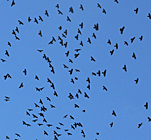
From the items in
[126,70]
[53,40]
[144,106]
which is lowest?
[144,106]

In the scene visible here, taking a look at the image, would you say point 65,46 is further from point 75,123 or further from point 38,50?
point 75,123

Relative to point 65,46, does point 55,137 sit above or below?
below

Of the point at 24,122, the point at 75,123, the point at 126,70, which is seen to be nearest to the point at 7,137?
the point at 24,122

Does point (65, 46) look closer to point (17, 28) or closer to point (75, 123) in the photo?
point (17, 28)

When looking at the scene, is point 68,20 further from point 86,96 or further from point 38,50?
point 86,96

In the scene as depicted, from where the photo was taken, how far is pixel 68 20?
1496 inches

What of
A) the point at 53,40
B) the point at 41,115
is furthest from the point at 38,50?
the point at 41,115

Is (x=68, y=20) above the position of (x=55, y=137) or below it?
above

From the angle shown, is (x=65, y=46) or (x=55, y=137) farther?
(x=55, y=137)

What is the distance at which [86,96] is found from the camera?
131 feet

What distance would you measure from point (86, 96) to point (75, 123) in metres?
2.75

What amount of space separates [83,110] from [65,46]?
21.1 feet

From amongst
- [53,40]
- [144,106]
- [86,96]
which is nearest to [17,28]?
[53,40]

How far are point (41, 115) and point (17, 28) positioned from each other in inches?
321
